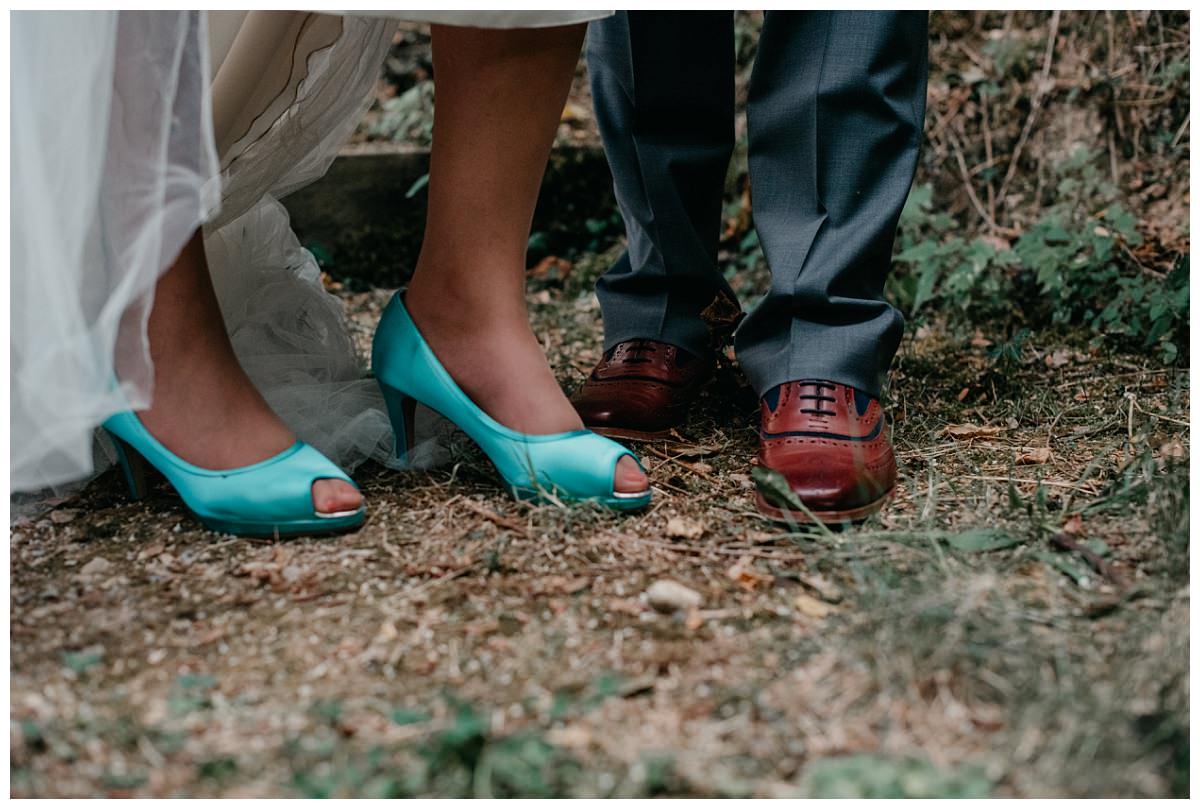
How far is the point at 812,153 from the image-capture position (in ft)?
4.05

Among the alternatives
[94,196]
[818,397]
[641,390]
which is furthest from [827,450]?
[94,196]

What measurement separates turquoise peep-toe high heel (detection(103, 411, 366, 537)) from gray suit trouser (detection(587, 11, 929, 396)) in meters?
0.55

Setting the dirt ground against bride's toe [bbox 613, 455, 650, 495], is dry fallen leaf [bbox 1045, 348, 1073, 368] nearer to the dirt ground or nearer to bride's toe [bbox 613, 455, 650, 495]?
the dirt ground

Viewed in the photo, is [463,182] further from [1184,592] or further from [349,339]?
[1184,592]

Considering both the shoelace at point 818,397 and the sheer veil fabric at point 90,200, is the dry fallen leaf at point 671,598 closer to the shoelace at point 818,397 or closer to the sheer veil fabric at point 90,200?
the shoelace at point 818,397

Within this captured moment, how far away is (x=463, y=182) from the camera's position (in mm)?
1127

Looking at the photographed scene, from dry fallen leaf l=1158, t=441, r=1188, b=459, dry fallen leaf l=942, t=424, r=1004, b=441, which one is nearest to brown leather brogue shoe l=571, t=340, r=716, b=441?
dry fallen leaf l=942, t=424, r=1004, b=441

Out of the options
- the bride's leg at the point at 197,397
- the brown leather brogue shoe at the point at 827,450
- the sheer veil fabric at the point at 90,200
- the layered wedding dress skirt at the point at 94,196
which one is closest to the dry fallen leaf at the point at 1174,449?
the brown leather brogue shoe at the point at 827,450

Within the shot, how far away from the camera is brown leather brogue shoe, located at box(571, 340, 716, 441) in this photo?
4.53ft

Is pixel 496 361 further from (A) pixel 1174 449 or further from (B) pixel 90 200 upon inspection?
(A) pixel 1174 449

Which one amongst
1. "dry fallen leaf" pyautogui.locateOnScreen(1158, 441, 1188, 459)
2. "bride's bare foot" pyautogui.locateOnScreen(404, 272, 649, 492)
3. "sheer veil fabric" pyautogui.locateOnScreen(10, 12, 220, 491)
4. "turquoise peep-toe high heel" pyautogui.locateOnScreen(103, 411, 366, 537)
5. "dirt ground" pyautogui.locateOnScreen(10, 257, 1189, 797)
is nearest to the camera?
"dirt ground" pyautogui.locateOnScreen(10, 257, 1189, 797)

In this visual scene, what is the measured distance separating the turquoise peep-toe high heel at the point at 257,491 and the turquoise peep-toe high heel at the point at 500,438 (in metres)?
0.16

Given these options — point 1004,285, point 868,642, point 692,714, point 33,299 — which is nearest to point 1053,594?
point 868,642

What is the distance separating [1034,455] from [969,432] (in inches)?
4.1
